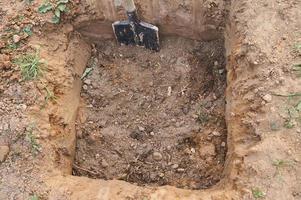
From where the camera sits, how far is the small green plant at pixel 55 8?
3.38 meters

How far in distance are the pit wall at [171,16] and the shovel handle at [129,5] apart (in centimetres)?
15

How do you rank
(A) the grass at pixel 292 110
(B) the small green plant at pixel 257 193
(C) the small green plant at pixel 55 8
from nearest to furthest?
(B) the small green plant at pixel 257 193
(A) the grass at pixel 292 110
(C) the small green plant at pixel 55 8

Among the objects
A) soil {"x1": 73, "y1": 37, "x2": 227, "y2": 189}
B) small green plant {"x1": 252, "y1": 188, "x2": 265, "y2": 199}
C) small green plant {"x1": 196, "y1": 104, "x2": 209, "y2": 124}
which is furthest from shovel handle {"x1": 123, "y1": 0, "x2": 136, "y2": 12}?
small green plant {"x1": 252, "y1": 188, "x2": 265, "y2": 199}

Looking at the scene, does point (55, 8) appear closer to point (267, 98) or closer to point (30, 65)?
point (30, 65)

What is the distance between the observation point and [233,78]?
3025 millimetres

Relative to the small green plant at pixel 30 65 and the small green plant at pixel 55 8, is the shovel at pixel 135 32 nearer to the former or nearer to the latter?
the small green plant at pixel 55 8

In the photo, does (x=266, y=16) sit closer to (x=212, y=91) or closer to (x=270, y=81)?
(x=270, y=81)

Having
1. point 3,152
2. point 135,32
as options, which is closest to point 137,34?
point 135,32

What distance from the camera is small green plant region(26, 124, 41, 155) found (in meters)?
2.90

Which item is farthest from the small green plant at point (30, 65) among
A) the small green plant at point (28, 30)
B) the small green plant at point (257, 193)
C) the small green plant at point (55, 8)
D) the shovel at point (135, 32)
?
the small green plant at point (257, 193)

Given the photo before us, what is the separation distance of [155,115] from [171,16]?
750 mm

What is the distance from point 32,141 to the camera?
2.91 m

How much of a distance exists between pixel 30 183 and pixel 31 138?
11.8 inches

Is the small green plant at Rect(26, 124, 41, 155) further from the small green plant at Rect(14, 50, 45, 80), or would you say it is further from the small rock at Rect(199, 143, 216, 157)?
the small rock at Rect(199, 143, 216, 157)
